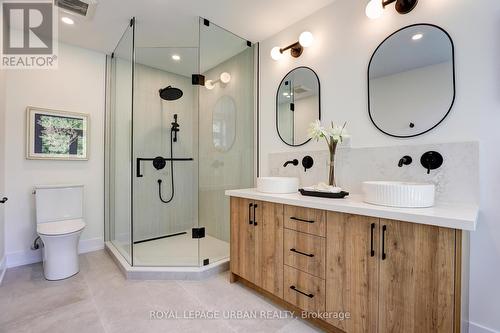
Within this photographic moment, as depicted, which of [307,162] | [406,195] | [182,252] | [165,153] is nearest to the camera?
[406,195]

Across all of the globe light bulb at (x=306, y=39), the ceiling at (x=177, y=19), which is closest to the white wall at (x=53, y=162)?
the ceiling at (x=177, y=19)

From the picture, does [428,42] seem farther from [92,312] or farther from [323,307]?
[92,312]

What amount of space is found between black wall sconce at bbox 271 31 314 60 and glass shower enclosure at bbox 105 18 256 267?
1.42 ft

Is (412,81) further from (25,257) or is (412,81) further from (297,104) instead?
(25,257)

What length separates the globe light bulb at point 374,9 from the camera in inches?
64.8

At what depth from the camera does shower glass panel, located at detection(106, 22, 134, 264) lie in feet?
8.71

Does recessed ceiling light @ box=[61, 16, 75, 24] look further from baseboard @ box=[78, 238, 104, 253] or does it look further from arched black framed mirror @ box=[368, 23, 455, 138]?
arched black framed mirror @ box=[368, 23, 455, 138]

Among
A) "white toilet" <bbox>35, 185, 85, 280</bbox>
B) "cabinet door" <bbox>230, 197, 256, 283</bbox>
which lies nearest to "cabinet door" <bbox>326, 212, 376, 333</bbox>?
"cabinet door" <bbox>230, 197, 256, 283</bbox>

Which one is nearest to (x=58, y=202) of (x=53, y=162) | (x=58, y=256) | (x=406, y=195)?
(x=53, y=162)

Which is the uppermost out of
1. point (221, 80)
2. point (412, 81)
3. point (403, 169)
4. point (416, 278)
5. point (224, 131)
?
point (221, 80)

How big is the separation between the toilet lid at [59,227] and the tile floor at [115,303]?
45 cm

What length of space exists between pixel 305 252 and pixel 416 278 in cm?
62

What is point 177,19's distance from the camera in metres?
2.29

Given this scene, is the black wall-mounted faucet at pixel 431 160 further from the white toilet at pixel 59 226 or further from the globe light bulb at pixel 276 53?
the white toilet at pixel 59 226
